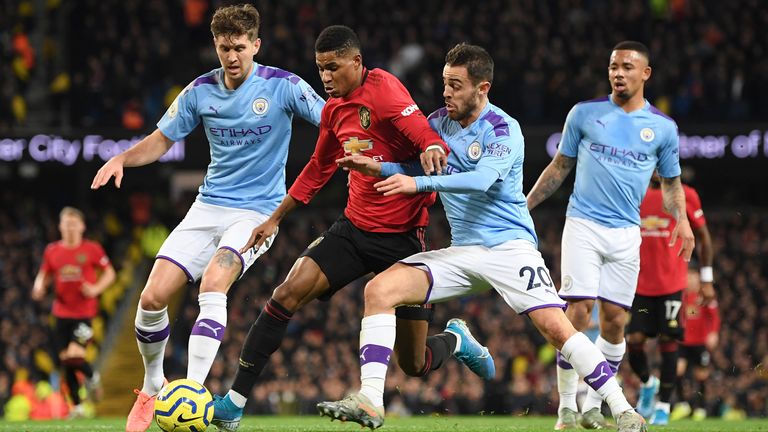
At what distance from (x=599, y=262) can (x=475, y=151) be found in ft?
6.63

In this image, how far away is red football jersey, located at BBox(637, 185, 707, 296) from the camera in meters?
9.97

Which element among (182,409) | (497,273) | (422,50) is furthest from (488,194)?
A: (422,50)

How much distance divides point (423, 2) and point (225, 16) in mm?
14748

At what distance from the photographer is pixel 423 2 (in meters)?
21.6

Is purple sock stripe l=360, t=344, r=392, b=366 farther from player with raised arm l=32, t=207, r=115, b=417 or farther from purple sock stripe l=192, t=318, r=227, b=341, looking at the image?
player with raised arm l=32, t=207, r=115, b=417

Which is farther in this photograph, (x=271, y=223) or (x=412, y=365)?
(x=412, y=365)

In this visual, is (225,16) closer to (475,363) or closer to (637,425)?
(475,363)

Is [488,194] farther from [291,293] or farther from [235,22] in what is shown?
[235,22]

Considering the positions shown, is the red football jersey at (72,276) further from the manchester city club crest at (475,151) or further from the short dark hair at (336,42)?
the manchester city club crest at (475,151)

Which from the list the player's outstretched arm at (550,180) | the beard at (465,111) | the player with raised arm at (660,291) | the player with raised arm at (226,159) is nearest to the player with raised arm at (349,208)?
the beard at (465,111)

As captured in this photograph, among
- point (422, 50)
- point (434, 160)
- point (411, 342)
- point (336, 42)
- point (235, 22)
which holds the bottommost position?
point (411, 342)

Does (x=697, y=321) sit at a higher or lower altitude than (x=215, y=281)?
lower

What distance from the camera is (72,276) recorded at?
12.2 metres

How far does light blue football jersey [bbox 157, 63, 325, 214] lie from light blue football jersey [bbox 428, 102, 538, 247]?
4.04 feet
